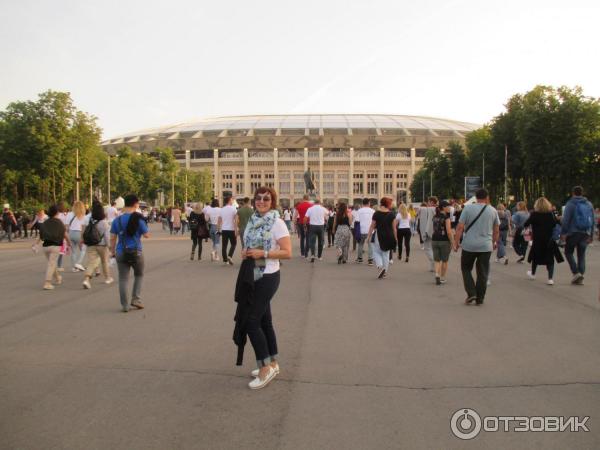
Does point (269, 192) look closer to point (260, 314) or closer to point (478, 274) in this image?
point (260, 314)

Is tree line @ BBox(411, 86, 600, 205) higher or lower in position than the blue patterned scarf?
higher

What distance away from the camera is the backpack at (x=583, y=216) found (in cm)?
1252

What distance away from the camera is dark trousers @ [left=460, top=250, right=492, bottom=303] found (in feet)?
31.6

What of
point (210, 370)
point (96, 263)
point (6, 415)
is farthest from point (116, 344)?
point (96, 263)

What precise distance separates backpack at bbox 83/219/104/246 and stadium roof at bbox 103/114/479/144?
99.2 meters

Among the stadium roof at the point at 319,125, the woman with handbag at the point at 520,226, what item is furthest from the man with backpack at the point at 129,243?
the stadium roof at the point at 319,125

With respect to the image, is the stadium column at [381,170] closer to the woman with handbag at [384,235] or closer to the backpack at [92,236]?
the woman with handbag at [384,235]

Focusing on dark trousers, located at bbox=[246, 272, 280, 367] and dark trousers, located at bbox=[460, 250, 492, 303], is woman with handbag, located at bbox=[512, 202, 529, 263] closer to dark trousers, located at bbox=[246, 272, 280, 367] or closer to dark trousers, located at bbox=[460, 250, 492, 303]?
dark trousers, located at bbox=[460, 250, 492, 303]

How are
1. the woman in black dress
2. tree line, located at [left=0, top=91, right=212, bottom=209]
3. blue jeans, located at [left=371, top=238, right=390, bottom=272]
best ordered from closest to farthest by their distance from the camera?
the woman in black dress → blue jeans, located at [left=371, top=238, right=390, bottom=272] → tree line, located at [left=0, top=91, right=212, bottom=209]

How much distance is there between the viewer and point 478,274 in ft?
32.0

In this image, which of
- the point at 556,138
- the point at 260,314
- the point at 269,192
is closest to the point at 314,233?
the point at 269,192

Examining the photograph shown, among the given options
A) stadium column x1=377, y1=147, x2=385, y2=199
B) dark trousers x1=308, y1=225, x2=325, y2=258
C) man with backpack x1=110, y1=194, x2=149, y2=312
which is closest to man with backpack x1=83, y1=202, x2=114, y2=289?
man with backpack x1=110, y1=194, x2=149, y2=312

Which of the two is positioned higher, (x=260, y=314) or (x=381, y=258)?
(x=260, y=314)

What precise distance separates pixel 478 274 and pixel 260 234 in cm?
568
